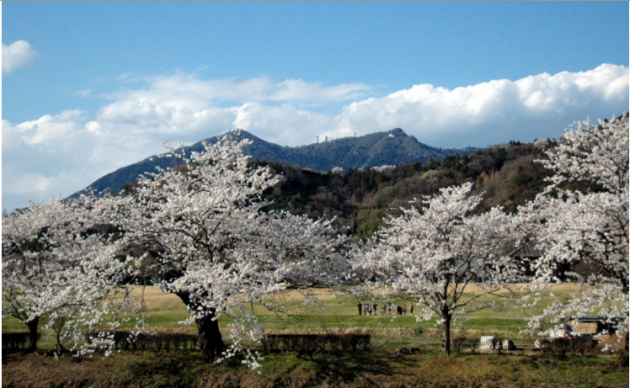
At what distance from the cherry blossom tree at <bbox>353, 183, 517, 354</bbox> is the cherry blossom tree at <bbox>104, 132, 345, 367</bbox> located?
7.04 ft

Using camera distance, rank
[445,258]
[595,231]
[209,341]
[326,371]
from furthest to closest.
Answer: [209,341] → [326,371] → [445,258] → [595,231]

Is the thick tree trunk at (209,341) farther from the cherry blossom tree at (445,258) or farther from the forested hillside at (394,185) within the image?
the forested hillside at (394,185)

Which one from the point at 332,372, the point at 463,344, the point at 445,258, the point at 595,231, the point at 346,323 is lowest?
the point at 346,323

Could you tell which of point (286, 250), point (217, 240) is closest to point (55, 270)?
point (217, 240)

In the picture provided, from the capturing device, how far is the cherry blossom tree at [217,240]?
15586 millimetres

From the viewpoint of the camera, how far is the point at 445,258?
16.9m

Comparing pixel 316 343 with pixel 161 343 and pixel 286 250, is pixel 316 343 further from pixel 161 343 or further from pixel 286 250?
pixel 161 343

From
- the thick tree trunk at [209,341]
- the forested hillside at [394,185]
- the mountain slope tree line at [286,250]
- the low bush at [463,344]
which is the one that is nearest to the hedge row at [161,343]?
the thick tree trunk at [209,341]

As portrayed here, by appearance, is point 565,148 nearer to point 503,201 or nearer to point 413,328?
point 413,328

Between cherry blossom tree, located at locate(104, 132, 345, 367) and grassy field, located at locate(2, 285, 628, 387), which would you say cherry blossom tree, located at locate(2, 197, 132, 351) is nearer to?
grassy field, located at locate(2, 285, 628, 387)

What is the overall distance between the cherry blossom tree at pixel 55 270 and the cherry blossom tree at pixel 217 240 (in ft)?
5.46

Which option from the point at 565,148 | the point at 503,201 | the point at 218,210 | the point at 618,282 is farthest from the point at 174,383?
the point at 503,201

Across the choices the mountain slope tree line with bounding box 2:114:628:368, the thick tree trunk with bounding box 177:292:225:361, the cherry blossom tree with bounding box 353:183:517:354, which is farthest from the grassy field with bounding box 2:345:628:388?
the cherry blossom tree with bounding box 353:183:517:354

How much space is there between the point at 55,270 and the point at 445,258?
59.9 feet
